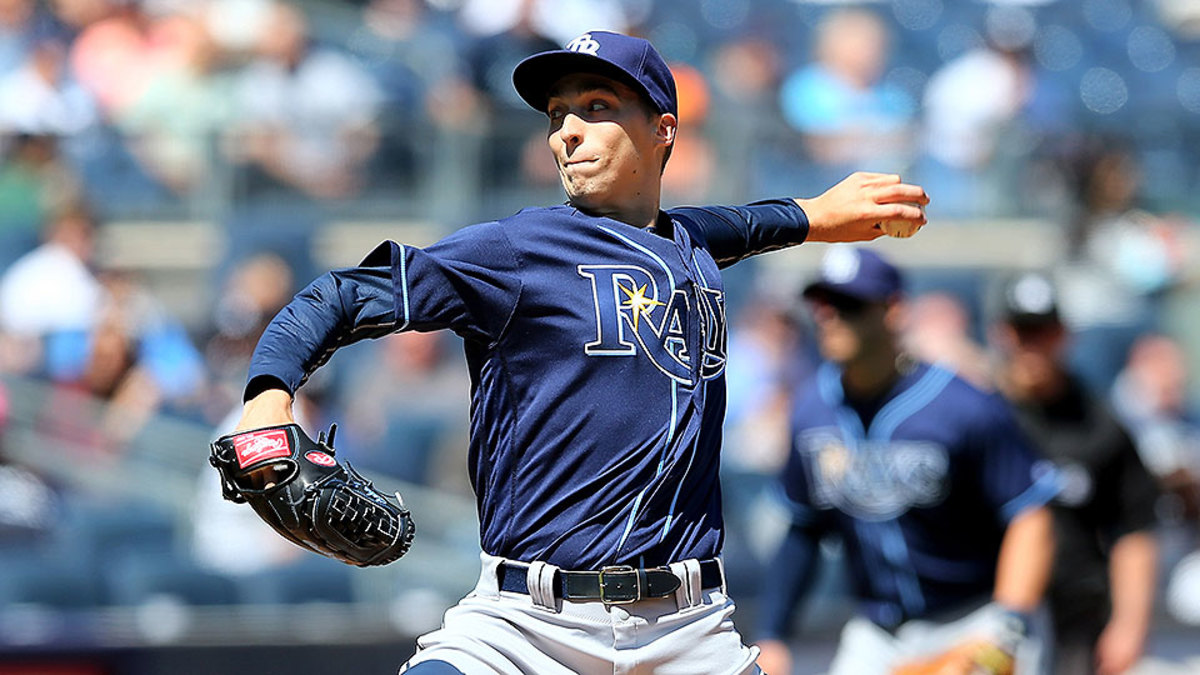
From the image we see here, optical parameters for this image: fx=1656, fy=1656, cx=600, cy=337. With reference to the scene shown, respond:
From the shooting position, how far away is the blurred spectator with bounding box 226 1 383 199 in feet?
27.8

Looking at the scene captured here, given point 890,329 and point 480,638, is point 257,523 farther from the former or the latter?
point 480,638

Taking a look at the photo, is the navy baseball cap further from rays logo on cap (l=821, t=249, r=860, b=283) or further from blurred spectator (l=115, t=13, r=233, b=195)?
blurred spectator (l=115, t=13, r=233, b=195)

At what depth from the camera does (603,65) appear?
10.6 ft

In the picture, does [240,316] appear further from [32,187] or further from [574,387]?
[574,387]

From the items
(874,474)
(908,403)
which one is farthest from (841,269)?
(874,474)

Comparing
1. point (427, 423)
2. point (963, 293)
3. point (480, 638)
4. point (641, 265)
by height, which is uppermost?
point (963, 293)

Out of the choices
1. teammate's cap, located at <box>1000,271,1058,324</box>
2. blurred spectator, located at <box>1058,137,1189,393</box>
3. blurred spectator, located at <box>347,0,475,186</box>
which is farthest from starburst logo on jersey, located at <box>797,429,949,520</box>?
blurred spectator, located at <box>1058,137,1189,393</box>

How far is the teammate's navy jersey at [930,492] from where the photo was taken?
17.1 feet

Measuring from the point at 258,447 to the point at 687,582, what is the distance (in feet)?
3.05

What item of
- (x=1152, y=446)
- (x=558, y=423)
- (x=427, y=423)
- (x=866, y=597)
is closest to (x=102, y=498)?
(x=427, y=423)

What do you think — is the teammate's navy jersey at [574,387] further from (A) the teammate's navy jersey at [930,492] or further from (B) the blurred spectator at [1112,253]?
(B) the blurred spectator at [1112,253]

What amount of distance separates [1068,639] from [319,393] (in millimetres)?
3455

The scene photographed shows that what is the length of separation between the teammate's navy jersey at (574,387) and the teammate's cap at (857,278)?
6.99 feet

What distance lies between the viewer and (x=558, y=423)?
3152 mm
